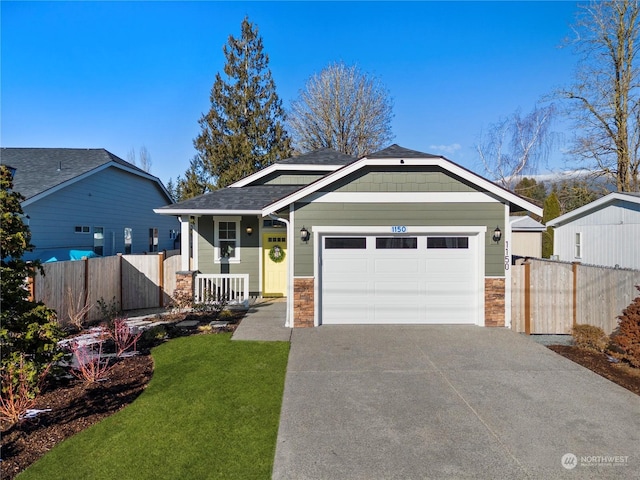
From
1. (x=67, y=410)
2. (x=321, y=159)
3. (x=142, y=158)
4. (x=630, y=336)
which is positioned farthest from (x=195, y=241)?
(x=142, y=158)

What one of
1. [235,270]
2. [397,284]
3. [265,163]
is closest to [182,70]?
[265,163]

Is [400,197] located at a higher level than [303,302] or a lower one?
higher

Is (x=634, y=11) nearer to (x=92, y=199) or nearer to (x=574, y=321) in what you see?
(x=574, y=321)

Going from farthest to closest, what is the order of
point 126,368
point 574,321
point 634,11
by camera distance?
1. point 634,11
2. point 574,321
3. point 126,368

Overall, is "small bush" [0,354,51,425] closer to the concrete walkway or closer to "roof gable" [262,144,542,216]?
the concrete walkway

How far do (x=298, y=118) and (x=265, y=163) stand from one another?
4.82 metres

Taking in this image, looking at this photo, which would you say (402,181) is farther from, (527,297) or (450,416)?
(450,416)

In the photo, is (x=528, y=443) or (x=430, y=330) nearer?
(x=528, y=443)

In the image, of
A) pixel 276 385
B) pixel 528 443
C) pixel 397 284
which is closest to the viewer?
pixel 528 443

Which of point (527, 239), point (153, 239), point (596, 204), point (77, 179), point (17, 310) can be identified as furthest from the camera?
point (527, 239)

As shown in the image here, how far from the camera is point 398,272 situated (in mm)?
8859

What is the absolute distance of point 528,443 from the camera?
12.8 ft

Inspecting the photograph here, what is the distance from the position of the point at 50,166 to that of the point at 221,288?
10.3 metres

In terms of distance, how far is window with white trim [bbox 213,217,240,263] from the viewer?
12.3 m
